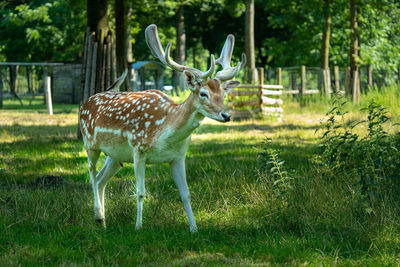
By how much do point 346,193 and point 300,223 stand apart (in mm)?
905

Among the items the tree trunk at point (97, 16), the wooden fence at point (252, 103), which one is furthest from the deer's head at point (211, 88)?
the wooden fence at point (252, 103)

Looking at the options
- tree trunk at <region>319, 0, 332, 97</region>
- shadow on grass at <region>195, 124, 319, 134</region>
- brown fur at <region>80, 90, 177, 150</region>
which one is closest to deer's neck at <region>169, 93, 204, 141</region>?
brown fur at <region>80, 90, 177, 150</region>

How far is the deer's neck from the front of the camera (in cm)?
474

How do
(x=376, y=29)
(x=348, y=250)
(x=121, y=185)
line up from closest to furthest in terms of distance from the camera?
(x=348, y=250)
(x=121, y=185)
(x=376, y=29)

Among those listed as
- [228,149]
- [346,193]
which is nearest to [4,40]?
[228,149]

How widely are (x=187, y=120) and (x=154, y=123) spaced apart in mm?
436

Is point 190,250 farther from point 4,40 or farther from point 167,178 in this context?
point 4,40

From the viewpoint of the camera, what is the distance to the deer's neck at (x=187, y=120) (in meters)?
4.74

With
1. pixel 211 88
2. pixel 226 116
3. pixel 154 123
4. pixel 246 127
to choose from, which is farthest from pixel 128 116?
pixel 246 127

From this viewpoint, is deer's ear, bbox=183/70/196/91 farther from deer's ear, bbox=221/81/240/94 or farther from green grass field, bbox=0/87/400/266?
green grass field, bbox=0/87/400/266

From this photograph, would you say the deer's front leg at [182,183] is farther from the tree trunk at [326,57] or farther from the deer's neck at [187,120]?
the tree trunk at [326,57]

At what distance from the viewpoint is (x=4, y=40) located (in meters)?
34.6

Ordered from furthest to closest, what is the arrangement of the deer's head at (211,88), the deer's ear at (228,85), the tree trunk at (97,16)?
the tree trunk at (97,16)
the deer's ear at (228,85)
the deer's head at (211,88)

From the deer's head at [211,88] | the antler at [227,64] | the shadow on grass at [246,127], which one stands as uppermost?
the antler at [227,64]
